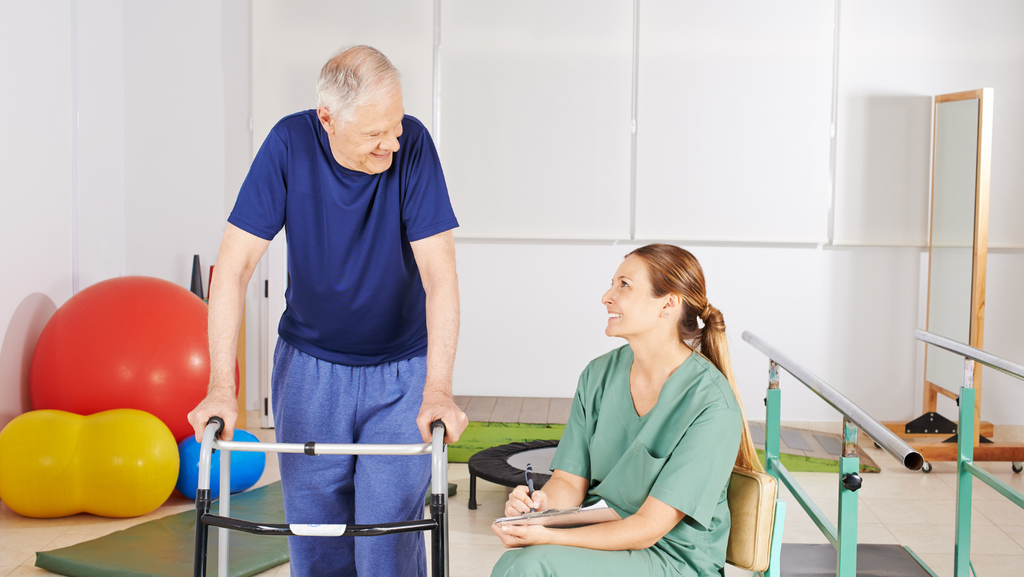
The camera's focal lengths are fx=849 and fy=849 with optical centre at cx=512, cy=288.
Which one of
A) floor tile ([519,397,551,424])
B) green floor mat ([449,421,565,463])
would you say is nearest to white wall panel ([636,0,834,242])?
floor tile ([519,397,551,424])

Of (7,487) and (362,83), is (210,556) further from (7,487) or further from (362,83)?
(362,83)

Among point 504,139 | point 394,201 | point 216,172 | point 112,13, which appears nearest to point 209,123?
point 216,172

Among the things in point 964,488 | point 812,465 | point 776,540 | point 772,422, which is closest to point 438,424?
point 776,540

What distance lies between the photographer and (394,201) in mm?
1679

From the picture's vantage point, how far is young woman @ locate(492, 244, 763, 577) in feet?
5.30

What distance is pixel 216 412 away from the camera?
5.06 feet

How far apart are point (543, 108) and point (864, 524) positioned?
2782 mm

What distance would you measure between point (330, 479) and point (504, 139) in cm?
344

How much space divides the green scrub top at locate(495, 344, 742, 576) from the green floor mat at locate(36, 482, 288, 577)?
4.84 ft

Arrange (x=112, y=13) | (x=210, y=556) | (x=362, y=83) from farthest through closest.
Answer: (x=112, y=13)
(x=210, y=556)
(x=362, y=83)

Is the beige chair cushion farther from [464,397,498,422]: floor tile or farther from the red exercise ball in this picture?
[464,397,498,422]: floor tile

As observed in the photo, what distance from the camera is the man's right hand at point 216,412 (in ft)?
5.01

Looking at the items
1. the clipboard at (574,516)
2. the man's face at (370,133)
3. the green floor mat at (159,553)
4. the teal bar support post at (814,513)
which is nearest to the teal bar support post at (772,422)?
the teal bar support post at (814,513)

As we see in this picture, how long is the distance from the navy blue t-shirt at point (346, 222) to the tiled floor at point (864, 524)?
150 cm
